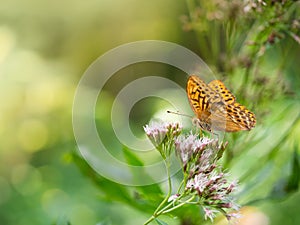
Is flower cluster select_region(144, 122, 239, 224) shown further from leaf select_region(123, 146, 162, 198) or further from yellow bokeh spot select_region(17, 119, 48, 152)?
yellow bokeh spot select_region(17, 119, 48, 152)

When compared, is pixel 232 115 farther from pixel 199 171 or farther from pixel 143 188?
pixel 143 188

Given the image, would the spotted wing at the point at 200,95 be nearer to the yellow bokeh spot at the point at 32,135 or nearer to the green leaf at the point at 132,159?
the green leaf at the point at 132,159

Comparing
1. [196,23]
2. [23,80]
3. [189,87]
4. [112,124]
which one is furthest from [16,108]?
[189,87]

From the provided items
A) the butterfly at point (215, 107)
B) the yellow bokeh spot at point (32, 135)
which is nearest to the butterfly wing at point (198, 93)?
the butterfly at point (215, 107)

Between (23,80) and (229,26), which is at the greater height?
(229,26)

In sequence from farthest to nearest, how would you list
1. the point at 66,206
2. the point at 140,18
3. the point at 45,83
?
the point at 140,18
the point at 45,83
the point at 66,206

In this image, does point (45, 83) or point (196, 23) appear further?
point (45, 83)

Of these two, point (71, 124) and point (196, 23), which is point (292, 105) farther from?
point (71, 124)

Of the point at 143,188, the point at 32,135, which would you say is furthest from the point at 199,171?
the point at 32,135
